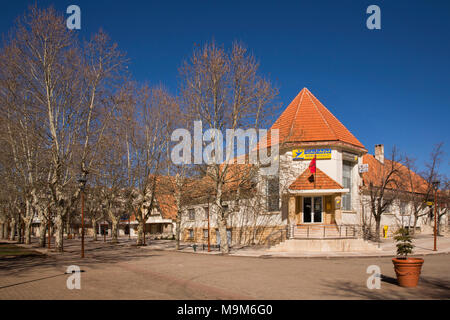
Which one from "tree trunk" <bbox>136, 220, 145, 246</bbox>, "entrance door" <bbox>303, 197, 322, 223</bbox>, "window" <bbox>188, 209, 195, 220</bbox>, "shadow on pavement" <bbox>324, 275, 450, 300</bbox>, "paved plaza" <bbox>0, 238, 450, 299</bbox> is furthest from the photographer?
"window" <bbox>188, 209, 195, 220</bbox>

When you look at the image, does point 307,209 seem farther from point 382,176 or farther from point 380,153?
point 380,153

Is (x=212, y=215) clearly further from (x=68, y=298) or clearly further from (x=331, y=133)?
(x=68, y=298)

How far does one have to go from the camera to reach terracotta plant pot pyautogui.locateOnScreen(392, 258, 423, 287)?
11164 millimetres

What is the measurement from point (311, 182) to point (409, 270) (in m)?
16.4

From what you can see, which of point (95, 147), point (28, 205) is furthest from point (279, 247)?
point (28, 205)

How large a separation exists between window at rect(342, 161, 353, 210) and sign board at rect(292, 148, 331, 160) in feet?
7.72

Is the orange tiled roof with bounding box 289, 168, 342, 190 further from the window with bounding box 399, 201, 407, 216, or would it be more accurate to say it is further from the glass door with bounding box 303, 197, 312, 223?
the window with bounding box 399, 201, 407, 216

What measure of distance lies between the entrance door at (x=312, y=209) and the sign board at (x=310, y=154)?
10.4 feet

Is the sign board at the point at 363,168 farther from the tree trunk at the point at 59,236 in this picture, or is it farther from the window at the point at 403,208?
the tree trunk at the point at 59,236

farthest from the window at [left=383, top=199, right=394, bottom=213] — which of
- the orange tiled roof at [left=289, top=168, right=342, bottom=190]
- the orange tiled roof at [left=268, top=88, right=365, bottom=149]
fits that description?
the orange tiled roof at [left=289, top=168, right=342, bottom=190]

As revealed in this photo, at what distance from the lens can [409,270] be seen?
11.2m

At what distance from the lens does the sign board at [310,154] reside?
28.9 metres

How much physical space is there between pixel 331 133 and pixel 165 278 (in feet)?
66.3

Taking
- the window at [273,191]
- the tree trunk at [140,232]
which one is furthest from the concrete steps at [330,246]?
the tree trunk at [140,232]
